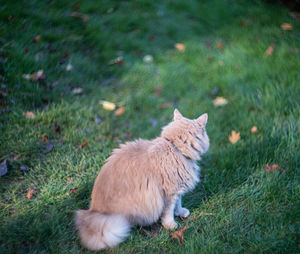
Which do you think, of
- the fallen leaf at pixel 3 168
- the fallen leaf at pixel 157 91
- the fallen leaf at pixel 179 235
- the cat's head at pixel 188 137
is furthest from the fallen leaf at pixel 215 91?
the fallen leaf at pixel 3 168

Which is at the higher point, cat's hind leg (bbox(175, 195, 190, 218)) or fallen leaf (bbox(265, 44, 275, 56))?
fallen leaf (bbox(265, 44, 275, 56))

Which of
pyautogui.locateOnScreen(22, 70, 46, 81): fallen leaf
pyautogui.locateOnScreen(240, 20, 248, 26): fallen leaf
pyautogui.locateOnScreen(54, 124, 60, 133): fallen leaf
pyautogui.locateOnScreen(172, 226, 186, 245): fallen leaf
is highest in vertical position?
pyautogui.locateOnScreen(240, 20, 248, 26): fallen leaf

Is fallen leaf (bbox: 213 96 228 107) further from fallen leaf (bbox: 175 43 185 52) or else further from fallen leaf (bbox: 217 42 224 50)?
fallen leaf (bbox: 175 43 185 52)

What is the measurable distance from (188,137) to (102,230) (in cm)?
104

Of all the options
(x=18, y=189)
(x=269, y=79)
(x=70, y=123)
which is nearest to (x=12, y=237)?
(x=18, y=189)

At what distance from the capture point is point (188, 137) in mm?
2344

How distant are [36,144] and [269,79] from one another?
3.25 m

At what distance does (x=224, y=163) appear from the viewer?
9.71ft

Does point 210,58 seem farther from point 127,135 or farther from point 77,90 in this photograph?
point 77,90

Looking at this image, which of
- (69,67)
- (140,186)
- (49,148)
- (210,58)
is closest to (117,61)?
(69,67)

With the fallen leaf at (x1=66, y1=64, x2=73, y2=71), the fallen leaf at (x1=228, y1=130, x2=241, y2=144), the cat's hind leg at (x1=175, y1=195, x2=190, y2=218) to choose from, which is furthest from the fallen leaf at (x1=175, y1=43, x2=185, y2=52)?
the cat's hind leg at (x1=175, y1=195, x2=190, y2=218)

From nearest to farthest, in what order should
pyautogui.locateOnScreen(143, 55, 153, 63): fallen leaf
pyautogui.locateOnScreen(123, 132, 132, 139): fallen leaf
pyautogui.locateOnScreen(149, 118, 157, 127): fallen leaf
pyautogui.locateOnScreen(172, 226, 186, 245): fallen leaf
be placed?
pyautogui.locateOnScreen(172, 226, 186, 245): fallen leaf < pyautogui.locateOnScreen(123, 132, 132, 139): fallen leaf < pyautogui.locateOnScreen(149, 118, 157, 127): fallen leaf < pyautogui.locateOnScreen(143, 55, 153, 63): fallen leaf

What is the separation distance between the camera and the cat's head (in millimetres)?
2336

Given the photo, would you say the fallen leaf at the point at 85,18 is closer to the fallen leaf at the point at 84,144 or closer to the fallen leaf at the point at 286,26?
the fallen leaf at the point at 84,144
